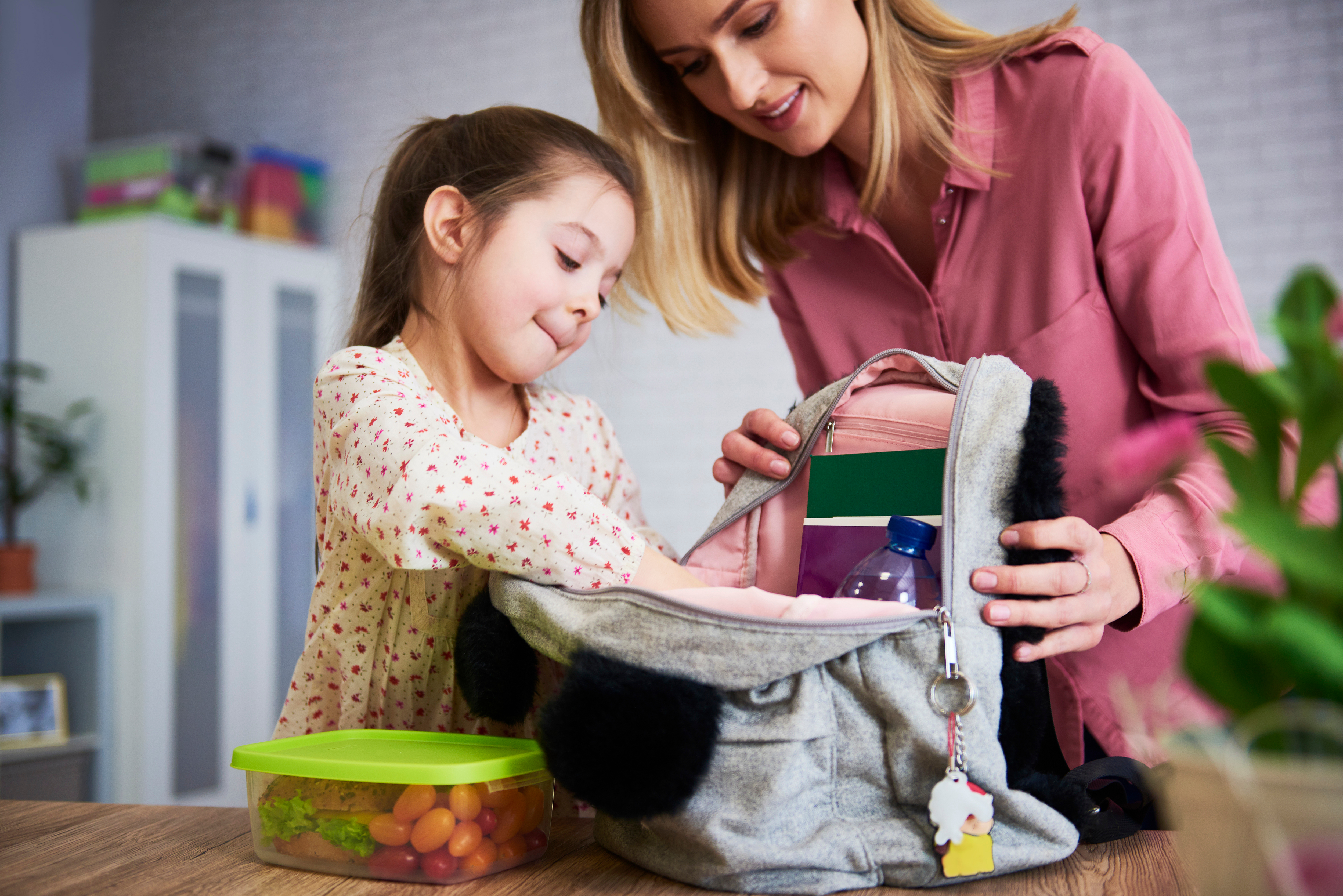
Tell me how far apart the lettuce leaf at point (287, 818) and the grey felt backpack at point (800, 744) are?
182 millimetres

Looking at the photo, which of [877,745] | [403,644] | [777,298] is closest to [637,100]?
[777,298]

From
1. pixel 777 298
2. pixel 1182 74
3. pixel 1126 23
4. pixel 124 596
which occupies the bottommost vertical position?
pixel 124 596

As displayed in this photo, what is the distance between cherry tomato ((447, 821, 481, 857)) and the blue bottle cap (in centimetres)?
32

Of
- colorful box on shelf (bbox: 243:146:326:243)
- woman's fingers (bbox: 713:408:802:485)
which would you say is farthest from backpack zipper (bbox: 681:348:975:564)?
colorful box on shelf (bbox: 243:146:326:243)

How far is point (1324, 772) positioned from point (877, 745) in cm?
29

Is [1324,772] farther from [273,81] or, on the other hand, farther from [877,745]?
[273,81]

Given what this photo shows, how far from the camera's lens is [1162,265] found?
853 mm

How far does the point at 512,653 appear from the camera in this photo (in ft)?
2.28

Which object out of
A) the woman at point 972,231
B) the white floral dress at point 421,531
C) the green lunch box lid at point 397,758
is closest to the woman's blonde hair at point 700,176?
the woman at point 972,231

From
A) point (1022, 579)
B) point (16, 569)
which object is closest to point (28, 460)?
point (16, 569)

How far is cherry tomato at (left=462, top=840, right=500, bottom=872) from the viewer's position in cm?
61

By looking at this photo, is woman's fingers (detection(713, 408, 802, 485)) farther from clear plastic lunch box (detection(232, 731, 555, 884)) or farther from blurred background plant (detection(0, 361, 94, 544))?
blurred background plant (detection(0, 361, 94, 544))

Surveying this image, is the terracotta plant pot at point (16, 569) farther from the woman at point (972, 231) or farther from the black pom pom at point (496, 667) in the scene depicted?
the black pom pom at point (496, 667)

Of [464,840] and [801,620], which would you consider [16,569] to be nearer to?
[464,840]
